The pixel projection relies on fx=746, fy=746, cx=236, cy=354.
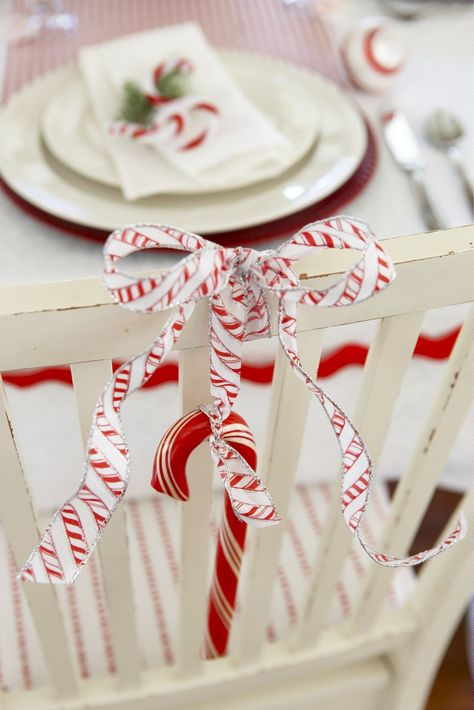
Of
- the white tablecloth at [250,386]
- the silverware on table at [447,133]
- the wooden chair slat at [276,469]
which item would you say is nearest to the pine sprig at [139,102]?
the white tablecloth at [250,386]

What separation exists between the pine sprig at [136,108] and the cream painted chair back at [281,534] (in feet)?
1.40

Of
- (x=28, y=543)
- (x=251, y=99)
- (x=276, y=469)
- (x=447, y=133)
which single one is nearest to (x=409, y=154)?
(x=447, y=133)

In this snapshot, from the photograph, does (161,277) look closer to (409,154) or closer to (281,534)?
(281,534)

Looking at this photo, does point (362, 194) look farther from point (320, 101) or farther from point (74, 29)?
point (74, 29)

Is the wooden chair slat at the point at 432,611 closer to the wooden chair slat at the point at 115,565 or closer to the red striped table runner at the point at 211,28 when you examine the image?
the wooden chair slat at the point at 115,565

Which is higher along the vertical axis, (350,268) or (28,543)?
(350,268)

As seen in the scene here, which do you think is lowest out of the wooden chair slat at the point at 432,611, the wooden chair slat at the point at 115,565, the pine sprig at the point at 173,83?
the wooden chair slat at the point at 432,611

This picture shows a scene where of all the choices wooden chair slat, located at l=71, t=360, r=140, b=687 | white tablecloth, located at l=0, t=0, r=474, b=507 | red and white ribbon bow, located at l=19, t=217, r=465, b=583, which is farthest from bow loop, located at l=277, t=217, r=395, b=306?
white tablecloth, located at l=0, t=0, r=474, b=507

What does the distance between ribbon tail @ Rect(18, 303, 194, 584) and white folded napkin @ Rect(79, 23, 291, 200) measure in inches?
14.3

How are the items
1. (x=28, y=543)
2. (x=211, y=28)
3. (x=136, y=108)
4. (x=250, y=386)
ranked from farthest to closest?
(x=211, y=28) → (x=136, y=108) → (x=250, y=386) → (x=28, y=543)

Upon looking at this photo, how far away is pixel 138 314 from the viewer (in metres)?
0.38

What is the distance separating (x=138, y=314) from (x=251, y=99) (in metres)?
0.56

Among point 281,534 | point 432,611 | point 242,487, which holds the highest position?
point 242,487

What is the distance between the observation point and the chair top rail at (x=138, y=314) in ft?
1.20
